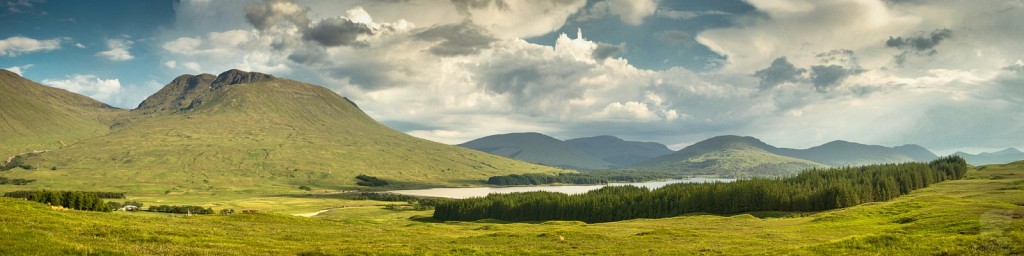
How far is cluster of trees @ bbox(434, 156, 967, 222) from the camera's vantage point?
523 feet

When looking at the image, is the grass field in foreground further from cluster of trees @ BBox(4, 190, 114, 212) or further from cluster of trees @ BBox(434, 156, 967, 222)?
cluster of trees @ BBox(434, 156, 967, 222)

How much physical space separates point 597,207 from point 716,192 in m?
36.0

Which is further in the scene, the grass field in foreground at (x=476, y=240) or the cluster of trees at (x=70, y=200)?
the cluster of trees at (x=70, y=200)

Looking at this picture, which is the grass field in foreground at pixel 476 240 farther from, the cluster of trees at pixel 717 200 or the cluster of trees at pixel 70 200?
the cluster of trees at pixel 717 200

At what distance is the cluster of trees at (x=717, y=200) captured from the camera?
160 metres

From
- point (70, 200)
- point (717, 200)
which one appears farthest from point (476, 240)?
point (717, 200)

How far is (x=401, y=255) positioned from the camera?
4197cm

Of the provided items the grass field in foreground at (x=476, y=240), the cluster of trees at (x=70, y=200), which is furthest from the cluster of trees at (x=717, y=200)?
the cluster of trees at (x=70, y=200)

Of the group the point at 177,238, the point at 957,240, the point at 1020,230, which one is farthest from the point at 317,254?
the point at 1020,230

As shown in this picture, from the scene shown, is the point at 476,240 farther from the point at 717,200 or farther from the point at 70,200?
the point at 717,200

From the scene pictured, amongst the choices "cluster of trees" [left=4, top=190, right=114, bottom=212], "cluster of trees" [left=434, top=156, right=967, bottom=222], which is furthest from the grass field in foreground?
"cluster of trees" [left=434, top=156, right=967, bottom=222]

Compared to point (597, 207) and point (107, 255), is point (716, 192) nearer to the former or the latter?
point (597, 207)

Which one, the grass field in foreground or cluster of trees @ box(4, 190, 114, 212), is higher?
cluster of trees @ box(4, 190, 114, 212)

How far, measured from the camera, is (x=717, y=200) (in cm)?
17075
